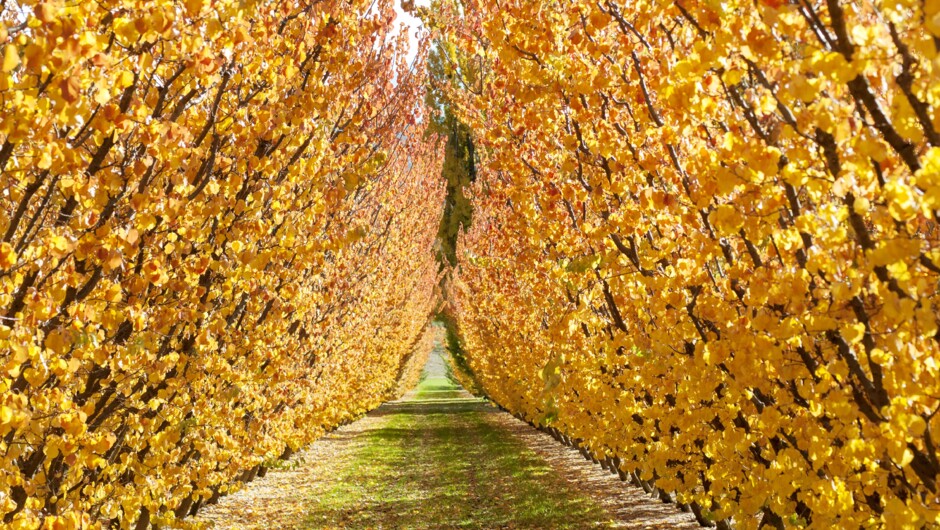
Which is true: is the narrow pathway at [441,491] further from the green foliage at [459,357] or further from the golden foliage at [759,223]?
the green foliage at [459,357]

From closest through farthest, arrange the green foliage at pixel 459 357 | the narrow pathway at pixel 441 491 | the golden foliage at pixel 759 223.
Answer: the golden foliage at pixel 759 223
the narrow pathway at pixel 441 491
the green foliage at pixel 459 357

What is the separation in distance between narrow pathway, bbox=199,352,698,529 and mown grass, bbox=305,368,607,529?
0.02 meters

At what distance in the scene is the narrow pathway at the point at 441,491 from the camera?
31.7 feet

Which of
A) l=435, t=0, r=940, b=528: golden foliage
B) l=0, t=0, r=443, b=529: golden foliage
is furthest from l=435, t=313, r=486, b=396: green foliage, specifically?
l=435, t=0, r=940, b=528: golden foliage

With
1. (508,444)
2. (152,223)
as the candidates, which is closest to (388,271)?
(508,444)

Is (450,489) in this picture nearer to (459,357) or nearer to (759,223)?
(759,223)

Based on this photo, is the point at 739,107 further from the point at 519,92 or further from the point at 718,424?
the point at 718,424

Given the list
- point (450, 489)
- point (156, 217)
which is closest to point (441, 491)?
point (450, 489)

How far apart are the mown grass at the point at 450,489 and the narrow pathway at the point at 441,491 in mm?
17

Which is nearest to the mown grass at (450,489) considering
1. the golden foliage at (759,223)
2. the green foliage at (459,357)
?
the golden foliage at (759,223)

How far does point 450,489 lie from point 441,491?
20cm

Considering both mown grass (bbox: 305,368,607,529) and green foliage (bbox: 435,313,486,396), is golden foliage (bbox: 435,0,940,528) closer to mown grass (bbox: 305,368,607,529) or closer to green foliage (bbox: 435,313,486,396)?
mown grass (bbox: 305,368,607,529)

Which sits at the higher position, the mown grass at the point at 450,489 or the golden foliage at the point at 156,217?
the golden foliage at the point at 156,217

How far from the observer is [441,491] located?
1206cm
